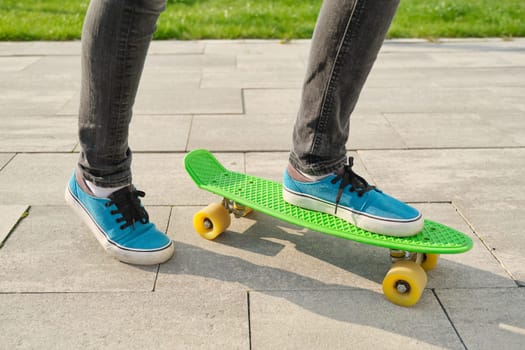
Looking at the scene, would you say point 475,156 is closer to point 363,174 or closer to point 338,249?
point 363,174

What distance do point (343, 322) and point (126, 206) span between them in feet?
3.01

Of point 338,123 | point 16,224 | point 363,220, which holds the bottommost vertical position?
point 16,224

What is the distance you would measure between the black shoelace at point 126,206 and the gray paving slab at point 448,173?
128 cm

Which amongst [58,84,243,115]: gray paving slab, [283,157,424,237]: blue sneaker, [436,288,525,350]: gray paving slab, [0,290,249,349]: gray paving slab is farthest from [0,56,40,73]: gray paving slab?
[436,288,525,350]: gray paving slab

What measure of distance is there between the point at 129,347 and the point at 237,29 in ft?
18.2

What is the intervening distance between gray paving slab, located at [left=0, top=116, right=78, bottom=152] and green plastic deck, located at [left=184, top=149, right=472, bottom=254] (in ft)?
4.04

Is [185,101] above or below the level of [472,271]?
below

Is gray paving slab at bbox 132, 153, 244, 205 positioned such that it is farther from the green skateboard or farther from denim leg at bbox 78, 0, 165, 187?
denim leg at bbox 78, 0, 165, 187

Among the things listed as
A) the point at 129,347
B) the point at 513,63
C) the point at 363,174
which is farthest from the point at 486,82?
the point at 129,347

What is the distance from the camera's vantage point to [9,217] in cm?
256

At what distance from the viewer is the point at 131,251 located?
2174mm

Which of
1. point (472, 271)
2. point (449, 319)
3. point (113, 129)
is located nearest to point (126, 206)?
point (113, 129)

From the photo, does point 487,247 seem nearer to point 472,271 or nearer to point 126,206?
point 472,271

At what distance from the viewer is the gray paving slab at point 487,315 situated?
182cm
